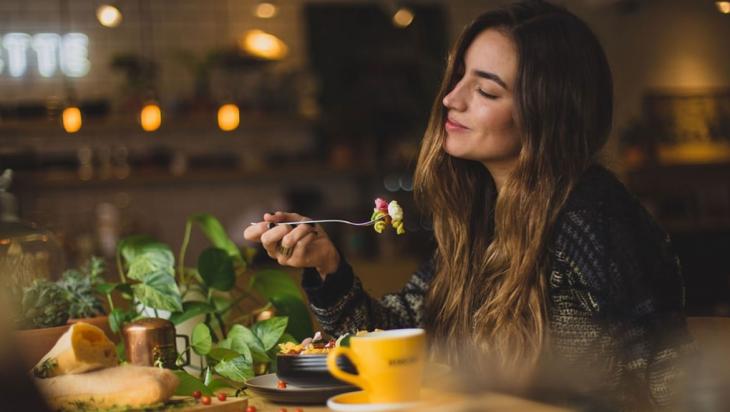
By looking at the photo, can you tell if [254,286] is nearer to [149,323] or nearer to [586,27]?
[149,323]

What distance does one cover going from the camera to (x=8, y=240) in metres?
1.83

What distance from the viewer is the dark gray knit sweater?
1.69m

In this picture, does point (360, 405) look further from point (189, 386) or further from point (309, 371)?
point (189, 386)

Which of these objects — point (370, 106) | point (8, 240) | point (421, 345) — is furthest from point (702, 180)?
point (421, 345)

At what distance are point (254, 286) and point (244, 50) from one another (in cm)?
413

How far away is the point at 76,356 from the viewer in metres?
1.21

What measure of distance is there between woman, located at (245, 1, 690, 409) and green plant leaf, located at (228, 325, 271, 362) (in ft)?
0.50

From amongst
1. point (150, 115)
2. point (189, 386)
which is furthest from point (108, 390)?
point (150, 115)

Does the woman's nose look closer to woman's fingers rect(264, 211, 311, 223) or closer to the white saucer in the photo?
woman's fingers rect(264, 211, 311, 223)

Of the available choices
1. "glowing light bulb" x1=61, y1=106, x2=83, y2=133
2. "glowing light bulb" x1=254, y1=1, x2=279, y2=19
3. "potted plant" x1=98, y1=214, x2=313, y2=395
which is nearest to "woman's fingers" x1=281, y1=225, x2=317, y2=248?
"potted plant" x1=98, y1=214, x2=313, y2=395

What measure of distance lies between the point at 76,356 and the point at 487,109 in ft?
3.23

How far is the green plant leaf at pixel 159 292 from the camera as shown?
1660 millimetres

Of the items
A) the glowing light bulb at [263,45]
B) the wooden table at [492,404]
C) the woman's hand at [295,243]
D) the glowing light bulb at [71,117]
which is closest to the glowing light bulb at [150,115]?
the glowing light bulb at [71,117]

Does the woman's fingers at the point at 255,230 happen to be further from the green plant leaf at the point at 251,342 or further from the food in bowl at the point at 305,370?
the food in bowl at the point at 305,370
